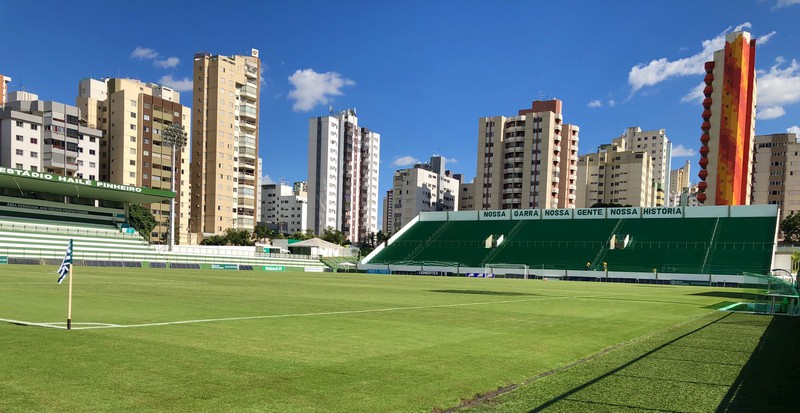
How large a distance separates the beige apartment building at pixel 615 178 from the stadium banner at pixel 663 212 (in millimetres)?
86147

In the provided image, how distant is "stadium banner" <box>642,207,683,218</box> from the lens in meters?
73.1

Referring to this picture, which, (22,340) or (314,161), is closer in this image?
(22,340)

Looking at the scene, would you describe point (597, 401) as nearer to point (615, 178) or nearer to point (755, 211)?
point (755, 211)

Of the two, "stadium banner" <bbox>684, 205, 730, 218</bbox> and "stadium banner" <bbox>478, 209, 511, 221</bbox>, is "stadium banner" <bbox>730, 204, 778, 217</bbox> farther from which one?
"stadium banner" <bbox>478, 209, 511, 221</bbox>

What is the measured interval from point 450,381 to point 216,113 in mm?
117752

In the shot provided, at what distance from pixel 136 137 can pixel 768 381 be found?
120 m

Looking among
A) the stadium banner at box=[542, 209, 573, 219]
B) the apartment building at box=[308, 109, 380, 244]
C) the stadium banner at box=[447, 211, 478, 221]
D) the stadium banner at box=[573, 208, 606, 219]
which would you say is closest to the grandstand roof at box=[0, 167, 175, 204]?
the stadium banner at box=[447, 211, 478, 221]

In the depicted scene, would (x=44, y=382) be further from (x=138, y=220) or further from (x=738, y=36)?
(x=738, y=36)

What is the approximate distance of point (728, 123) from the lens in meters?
98.4

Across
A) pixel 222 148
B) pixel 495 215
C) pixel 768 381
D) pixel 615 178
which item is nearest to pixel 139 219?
pixel 222 148

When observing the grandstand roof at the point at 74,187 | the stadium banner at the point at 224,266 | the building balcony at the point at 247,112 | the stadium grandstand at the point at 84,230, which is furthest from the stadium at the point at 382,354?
the building balcony at the point at 247,112

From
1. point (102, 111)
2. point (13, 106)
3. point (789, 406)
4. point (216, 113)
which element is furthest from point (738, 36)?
point (13, 106)

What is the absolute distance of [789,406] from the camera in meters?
7.14

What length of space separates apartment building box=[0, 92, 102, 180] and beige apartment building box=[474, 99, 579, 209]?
86810mm
